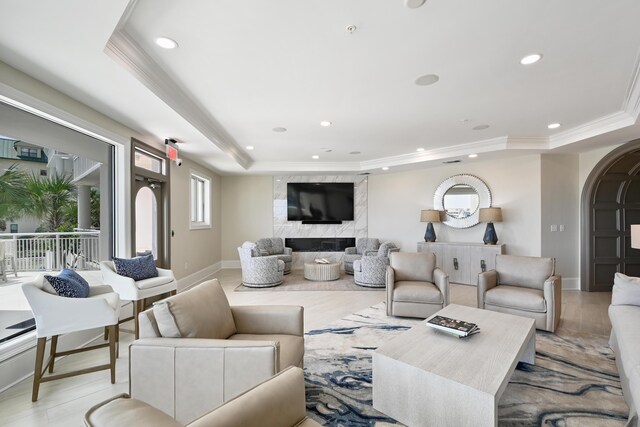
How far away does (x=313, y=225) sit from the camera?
7664 mm

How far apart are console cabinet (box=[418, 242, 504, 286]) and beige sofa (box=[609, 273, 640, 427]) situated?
2710 mm

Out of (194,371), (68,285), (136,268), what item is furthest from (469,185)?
(68,285)

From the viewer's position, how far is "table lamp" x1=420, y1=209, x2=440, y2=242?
6.19m

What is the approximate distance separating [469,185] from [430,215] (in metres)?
0.96

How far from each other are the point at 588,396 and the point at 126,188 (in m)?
4.87

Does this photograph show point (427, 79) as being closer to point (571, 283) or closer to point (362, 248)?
point (571, 283)

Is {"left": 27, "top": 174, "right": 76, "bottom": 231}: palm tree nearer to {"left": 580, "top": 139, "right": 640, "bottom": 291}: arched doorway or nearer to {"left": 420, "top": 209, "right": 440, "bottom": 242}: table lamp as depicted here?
{"left": 420, "top": 209, "right": 440, "bottom": 242}: table lamp

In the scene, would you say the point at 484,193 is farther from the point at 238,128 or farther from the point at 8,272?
the point at 8,272

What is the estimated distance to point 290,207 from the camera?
24.9 ft

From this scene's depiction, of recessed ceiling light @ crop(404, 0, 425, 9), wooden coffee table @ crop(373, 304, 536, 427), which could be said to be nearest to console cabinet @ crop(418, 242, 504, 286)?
wooden coffee table @ crop(373, 304, 536, 427)

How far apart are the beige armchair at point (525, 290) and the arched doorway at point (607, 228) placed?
2.46 meters

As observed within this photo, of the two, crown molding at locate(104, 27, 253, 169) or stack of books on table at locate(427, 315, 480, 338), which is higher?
crown molding at locate(104, 27, 253, 169)

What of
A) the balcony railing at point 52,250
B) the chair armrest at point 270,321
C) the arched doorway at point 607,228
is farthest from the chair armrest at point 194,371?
the arched doorway at point 607,228

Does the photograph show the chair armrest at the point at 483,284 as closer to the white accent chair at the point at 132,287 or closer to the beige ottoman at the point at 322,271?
the beige ottoman at the point at 322,271
